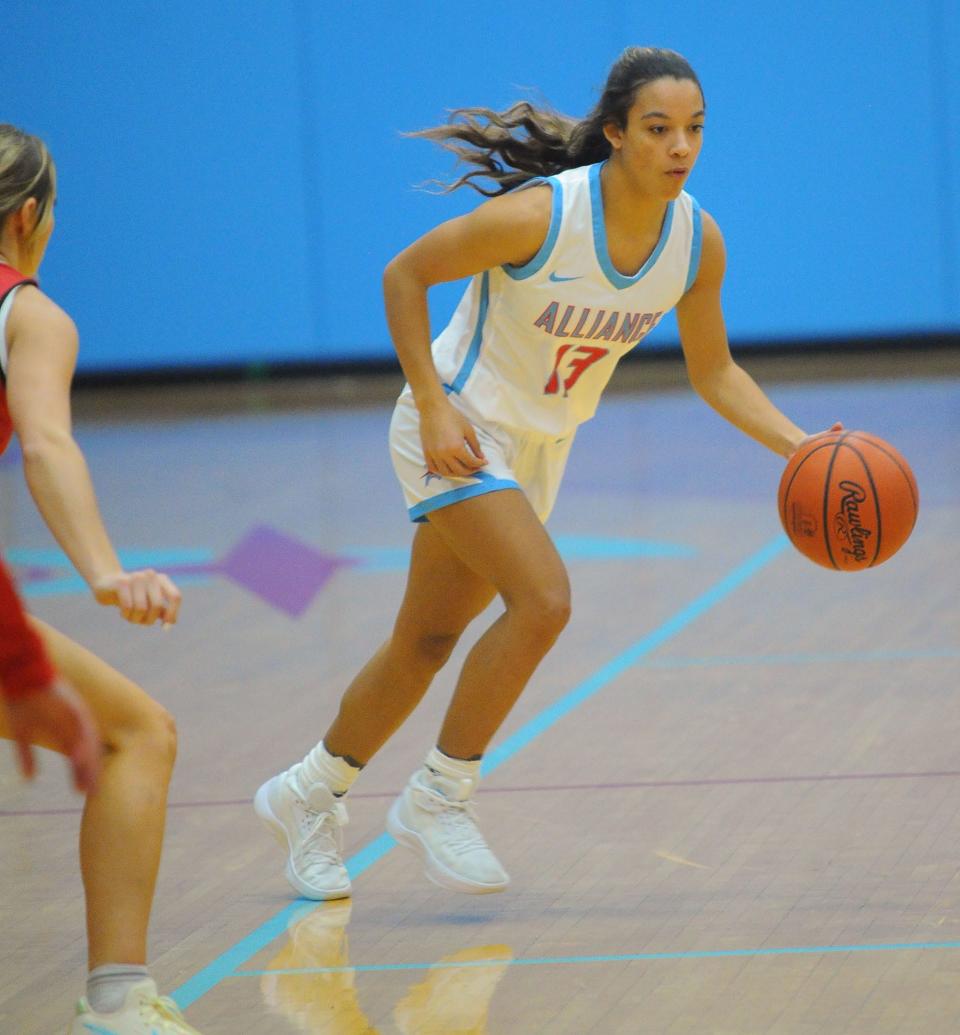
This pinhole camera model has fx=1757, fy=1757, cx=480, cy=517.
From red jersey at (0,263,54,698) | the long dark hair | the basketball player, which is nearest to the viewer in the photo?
red jersey at (0,263,54,698)

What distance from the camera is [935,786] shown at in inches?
152

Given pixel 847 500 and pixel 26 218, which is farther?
pixel 847 500

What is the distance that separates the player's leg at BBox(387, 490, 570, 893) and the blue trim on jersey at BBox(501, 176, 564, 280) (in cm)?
42

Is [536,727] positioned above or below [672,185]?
below

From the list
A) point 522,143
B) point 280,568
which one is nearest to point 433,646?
point 522,143

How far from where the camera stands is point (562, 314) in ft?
10.9

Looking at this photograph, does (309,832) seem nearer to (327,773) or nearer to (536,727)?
(327,773)


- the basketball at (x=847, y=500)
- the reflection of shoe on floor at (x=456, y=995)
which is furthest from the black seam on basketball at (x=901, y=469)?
the reflection of shoe on floor at (x=456, y=995)

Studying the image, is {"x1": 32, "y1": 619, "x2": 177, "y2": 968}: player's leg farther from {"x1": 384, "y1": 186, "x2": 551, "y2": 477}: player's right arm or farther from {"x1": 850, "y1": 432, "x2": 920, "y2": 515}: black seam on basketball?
{"x1": 850, "y1": 432, "x2": 920, "y2": 515}: black seam on basketball

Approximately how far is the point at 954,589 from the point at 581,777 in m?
2.28

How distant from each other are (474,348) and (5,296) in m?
1.14

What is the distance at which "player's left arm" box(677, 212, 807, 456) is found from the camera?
3.50m

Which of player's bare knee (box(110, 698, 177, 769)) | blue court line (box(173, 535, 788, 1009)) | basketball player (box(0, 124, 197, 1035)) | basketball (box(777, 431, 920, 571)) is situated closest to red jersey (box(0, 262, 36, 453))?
basketball player (box(0, 124, 197, 1035))

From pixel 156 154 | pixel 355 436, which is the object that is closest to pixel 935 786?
pixel 355 436
